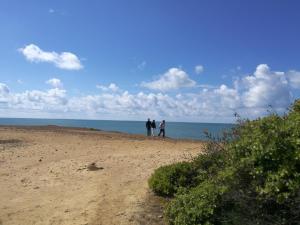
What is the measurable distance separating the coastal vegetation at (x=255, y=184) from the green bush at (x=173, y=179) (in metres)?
1.39

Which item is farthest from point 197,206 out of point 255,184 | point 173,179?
point 173,179

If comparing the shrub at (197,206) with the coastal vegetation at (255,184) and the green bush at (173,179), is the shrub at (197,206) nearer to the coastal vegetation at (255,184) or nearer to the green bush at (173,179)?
the coastal vegetation at (255,184)

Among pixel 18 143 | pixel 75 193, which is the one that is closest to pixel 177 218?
pixel 75 193

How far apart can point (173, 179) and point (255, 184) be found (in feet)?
12.1

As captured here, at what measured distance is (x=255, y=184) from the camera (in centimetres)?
708

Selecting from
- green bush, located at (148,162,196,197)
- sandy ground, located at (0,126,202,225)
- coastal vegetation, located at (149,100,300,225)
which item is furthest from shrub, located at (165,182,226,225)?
green bush, located at (148,162,196,197)

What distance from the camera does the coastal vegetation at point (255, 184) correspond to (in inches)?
261

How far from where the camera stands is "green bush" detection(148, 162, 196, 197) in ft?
34.2

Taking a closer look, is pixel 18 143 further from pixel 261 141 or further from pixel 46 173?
pixel 261 141

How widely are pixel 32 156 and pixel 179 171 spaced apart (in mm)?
10324

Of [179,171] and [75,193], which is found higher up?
[179,171]

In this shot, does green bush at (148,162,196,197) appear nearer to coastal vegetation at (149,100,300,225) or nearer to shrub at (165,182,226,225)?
coastal vegetation at (149,100,300,225)

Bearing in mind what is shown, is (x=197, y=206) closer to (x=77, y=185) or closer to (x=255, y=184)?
(x=255, y=184)

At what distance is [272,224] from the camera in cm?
703
